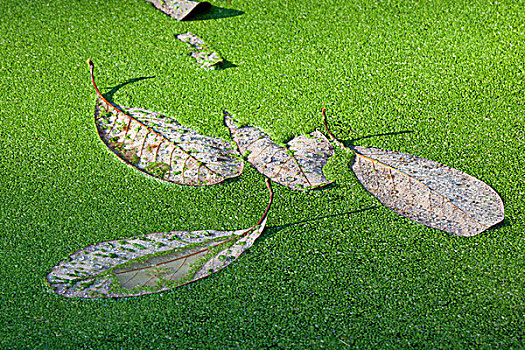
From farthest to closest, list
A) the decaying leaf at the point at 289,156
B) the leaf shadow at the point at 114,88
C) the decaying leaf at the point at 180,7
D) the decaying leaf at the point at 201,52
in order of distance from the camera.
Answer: the decaying leaf at the point at 180,7
the decaying leaf at the point at 201,52
the leaf shadow at the point at 114,88
the decaying leaf at the point at 289,156

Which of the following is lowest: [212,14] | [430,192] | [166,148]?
[430,192]

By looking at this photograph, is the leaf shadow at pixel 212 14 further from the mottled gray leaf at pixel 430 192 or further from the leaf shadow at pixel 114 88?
the mottled gray leaf at pixel 430 192

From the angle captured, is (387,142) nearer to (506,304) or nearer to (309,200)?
(309,200)

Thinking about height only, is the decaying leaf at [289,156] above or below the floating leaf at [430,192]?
above

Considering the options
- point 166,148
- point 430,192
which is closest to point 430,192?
point 430,192

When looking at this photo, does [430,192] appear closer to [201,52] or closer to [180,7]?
[201,52]

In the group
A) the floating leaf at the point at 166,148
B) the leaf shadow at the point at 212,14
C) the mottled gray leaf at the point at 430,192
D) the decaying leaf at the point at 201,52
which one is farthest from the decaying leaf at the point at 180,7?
the mottled gray leaf at the point at 430,192
